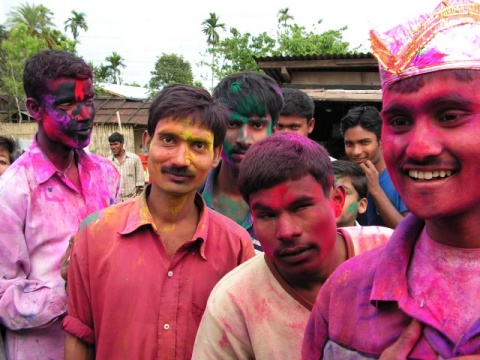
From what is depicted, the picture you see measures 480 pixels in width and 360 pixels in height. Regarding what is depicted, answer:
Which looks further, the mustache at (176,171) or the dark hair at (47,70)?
the dark hair at (47,70)

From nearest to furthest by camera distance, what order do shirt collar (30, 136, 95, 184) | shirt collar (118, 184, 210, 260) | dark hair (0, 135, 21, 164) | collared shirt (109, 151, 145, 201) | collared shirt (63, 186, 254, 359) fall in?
collared shirt (63, 186, 254, 359)
shirt collar (118, 184, 210, 260)
shirt collar (30, 136, 95, 184)
dark hair (0, 135, 21, 164)
collared shirt (109, 151, 145, 201)

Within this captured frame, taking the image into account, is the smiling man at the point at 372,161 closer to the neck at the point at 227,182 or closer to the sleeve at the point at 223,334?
the neck at the point at 227,182

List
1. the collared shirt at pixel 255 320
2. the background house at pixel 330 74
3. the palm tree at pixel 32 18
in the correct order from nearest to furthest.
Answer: the collared shirt at pixel 255 320 < the background house at pixel 330 74 < the palm tree at pixel 32 18

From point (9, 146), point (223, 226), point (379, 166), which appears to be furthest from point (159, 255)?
point (9, 146)

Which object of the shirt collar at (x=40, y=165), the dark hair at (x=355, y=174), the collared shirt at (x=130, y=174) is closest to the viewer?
the shirt collar at (x=40, y=165)

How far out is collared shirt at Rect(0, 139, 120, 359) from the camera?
233cm

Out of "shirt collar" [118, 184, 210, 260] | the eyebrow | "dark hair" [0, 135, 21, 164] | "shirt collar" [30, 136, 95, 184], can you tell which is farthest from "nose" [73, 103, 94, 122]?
"dark hair" [0, 135, 21, 164]

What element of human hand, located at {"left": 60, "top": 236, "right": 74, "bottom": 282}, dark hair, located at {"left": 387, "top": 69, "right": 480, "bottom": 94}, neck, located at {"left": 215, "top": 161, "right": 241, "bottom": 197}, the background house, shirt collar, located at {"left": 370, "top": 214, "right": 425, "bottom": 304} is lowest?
human hand, located at {"left": 60, "top": 236, "right": 74, "bottom": 282}

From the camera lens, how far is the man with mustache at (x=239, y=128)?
2855mm

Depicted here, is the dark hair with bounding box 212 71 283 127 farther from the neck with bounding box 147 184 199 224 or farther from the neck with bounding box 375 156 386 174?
the neck with bounding box 375 156 386 174

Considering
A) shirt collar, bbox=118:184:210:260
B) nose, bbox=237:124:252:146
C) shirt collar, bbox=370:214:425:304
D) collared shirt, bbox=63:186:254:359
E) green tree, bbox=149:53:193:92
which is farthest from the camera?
green tree, bbox=149:53:193:92

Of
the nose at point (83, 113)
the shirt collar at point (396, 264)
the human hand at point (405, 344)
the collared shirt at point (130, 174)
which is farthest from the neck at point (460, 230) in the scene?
the collared shirt at point (130, 174)

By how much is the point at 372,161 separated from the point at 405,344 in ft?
9.60

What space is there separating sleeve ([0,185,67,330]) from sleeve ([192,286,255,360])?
34.1 inches
